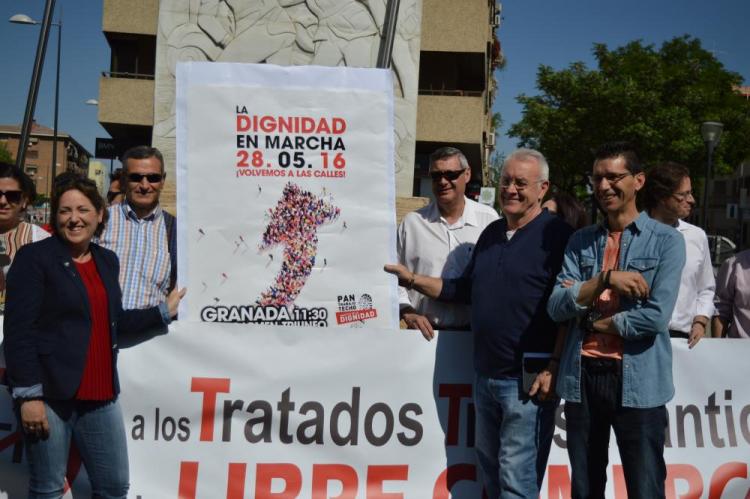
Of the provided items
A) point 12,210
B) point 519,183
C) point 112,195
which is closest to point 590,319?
point 519,183

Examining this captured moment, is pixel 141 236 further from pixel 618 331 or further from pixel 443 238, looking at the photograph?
pixel 618 331

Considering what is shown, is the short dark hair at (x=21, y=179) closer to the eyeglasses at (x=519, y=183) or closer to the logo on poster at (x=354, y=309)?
the logo on poster at (x=354, y=309)

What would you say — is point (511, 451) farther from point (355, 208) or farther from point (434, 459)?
point (355, 208)

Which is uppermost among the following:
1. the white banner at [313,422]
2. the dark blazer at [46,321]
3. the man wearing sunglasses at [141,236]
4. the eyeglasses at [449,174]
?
the eyeglasses at [449,174]

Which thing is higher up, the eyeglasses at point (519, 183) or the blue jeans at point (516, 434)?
the eyeglasses at point (519, 183)

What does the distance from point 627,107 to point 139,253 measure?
2917 cm

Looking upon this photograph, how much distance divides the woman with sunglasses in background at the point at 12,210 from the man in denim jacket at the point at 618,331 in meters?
2.76

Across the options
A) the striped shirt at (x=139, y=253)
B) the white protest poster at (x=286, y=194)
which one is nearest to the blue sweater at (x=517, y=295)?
the white protest poster at (x=286, y=194)

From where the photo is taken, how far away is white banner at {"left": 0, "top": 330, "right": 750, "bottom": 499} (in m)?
4.30

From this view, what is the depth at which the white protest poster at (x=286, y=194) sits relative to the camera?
4.16m

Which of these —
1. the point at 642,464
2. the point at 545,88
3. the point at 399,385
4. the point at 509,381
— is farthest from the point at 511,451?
the point at 545,88

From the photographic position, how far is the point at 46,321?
334 cm

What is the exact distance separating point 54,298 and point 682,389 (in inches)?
131

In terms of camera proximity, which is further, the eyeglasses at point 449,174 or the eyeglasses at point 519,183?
the eyeglasses at point 449,174
